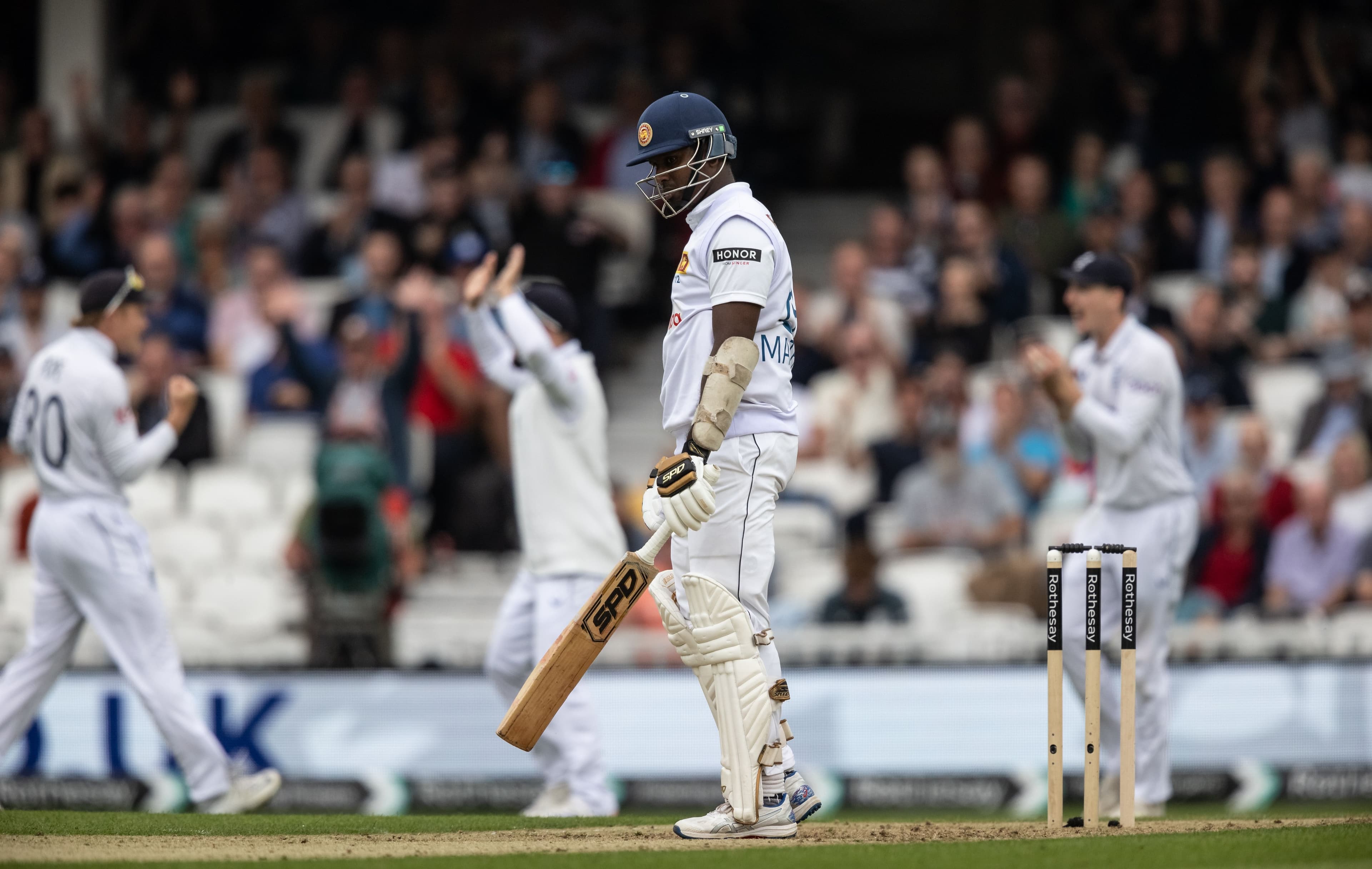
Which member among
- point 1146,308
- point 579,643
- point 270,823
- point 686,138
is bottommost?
point 270,823

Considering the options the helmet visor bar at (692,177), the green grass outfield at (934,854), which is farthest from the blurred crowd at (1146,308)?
the helmet visor bar at (692,177)

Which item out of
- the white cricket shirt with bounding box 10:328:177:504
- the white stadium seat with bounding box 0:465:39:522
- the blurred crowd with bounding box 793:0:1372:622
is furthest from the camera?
the white stadium seat with bounding box 0:465:39:522

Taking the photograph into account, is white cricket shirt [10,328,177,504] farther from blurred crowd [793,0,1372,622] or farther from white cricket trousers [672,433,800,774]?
blurred crowd [793,0,1372,622]

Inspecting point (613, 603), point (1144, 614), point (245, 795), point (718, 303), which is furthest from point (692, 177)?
point (245, 795)

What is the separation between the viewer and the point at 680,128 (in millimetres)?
6934

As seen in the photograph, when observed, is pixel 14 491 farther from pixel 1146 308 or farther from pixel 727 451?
pixel 727 451

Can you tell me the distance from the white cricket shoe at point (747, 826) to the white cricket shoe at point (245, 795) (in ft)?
9.57

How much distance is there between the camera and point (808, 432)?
1421 cm

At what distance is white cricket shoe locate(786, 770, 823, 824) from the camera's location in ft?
23.1

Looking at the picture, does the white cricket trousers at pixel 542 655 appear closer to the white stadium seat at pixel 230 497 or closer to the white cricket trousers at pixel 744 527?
the white cricket trousers at pixel 744 527

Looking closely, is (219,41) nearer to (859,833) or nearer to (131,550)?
(131,550)

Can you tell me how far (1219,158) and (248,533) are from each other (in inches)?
316

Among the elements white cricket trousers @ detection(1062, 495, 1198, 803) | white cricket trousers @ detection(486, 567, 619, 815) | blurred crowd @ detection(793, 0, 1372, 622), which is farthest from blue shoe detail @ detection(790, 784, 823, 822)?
blurred crowd @ detection(793, 0, 1372, 622)

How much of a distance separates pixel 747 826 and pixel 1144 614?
9.25ft
